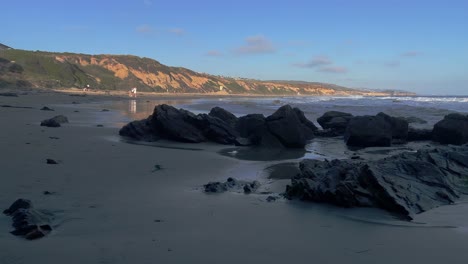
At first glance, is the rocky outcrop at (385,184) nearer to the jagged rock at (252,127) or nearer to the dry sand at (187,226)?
the dry sand at (187,226)

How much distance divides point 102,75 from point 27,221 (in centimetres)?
8687

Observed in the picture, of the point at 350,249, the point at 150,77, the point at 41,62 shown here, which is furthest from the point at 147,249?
the point at 150,77

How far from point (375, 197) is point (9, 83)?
54.9m

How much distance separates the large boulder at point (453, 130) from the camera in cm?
1192

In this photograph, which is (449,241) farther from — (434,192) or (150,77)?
(150,77)

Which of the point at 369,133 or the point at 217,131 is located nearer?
the point at 369,133

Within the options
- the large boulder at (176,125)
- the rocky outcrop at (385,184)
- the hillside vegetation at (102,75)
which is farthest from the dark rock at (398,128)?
the hillside vegetation at (102,75)

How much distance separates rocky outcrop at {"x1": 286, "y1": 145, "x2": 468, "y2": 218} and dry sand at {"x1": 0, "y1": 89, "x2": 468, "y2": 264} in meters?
0.22

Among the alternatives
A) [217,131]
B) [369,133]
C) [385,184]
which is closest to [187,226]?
[385,184]

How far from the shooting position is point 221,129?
12.4 m

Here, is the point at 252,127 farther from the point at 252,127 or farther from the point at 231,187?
the point at 231,187

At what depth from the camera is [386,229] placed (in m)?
4.40

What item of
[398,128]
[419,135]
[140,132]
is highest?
[398,128]

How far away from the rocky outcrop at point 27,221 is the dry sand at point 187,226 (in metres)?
0.09
